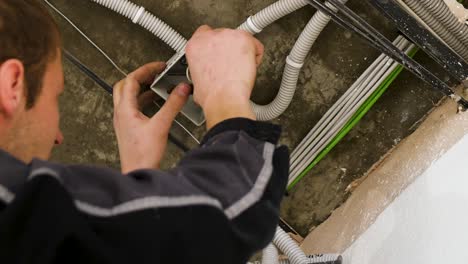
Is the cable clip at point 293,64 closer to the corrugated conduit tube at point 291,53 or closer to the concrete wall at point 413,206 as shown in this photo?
the corrugated conduit tube at point 291,53

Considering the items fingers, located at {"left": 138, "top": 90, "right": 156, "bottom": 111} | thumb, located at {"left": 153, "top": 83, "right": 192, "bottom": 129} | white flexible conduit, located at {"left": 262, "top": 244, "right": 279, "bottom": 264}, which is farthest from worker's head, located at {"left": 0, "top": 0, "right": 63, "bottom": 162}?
white flexible conduit, located at {"left": 262, "top": 244, "right": 279, "bottom": 264}

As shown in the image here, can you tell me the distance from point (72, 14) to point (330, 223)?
1.22 metres

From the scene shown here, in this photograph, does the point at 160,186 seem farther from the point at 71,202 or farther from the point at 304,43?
the point at 304,43

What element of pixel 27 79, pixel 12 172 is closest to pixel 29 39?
pixel 27 79

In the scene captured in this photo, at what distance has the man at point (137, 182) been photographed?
1.99 feet

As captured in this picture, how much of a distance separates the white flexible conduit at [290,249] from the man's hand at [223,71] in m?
0.90

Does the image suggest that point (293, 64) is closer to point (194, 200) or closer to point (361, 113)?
point (361, 113)

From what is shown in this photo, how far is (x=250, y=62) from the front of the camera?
953mm

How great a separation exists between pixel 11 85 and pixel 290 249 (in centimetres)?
121

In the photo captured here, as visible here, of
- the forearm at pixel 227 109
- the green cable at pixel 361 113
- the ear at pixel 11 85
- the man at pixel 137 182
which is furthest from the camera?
the green cable at pixel 361 113

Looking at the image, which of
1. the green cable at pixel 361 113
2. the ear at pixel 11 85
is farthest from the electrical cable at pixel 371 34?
the ear at pixel 11 85

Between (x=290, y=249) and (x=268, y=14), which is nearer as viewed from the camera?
(x=268, y=14)

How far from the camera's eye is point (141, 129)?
3.62 ft

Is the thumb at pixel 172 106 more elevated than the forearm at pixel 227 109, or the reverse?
the forearm at pixel 227 109
